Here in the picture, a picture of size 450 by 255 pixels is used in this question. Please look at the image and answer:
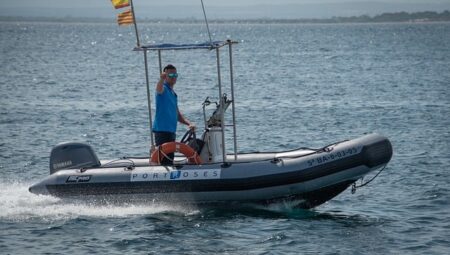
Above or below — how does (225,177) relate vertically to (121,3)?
below

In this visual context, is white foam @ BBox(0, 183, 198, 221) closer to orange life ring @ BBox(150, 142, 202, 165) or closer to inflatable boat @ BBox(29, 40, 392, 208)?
inflatable boat @ BBox(29, 40, 392, 208)

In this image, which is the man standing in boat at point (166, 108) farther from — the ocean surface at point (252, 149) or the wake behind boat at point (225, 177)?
the ocean surface at point (252, 149)

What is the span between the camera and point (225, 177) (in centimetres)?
1341

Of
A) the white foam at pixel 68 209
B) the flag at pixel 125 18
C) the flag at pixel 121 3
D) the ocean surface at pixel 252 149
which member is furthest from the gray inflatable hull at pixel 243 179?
the flag at pixel 121 3

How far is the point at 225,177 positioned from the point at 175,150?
34.2 inches

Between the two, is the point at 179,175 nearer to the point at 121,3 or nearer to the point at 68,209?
the point at 68,209

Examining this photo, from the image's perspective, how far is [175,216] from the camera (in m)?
13.6

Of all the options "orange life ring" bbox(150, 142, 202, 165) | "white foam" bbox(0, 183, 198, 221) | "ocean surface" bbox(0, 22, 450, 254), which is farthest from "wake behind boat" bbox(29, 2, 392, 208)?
"ocean surface" bbox(0, 22, 450, 254)

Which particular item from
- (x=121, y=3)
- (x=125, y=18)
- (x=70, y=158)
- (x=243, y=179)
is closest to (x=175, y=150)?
(x=243, y=179)

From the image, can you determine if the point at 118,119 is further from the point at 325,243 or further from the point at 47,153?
the point at 325,243

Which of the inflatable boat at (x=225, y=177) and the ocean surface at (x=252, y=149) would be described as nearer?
the ocean surface at (x=252, y=149)

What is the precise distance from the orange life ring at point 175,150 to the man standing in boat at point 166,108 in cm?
9

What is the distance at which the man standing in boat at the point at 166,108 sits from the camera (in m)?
13.3

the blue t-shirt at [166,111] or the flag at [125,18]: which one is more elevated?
the flag at [125,18]
